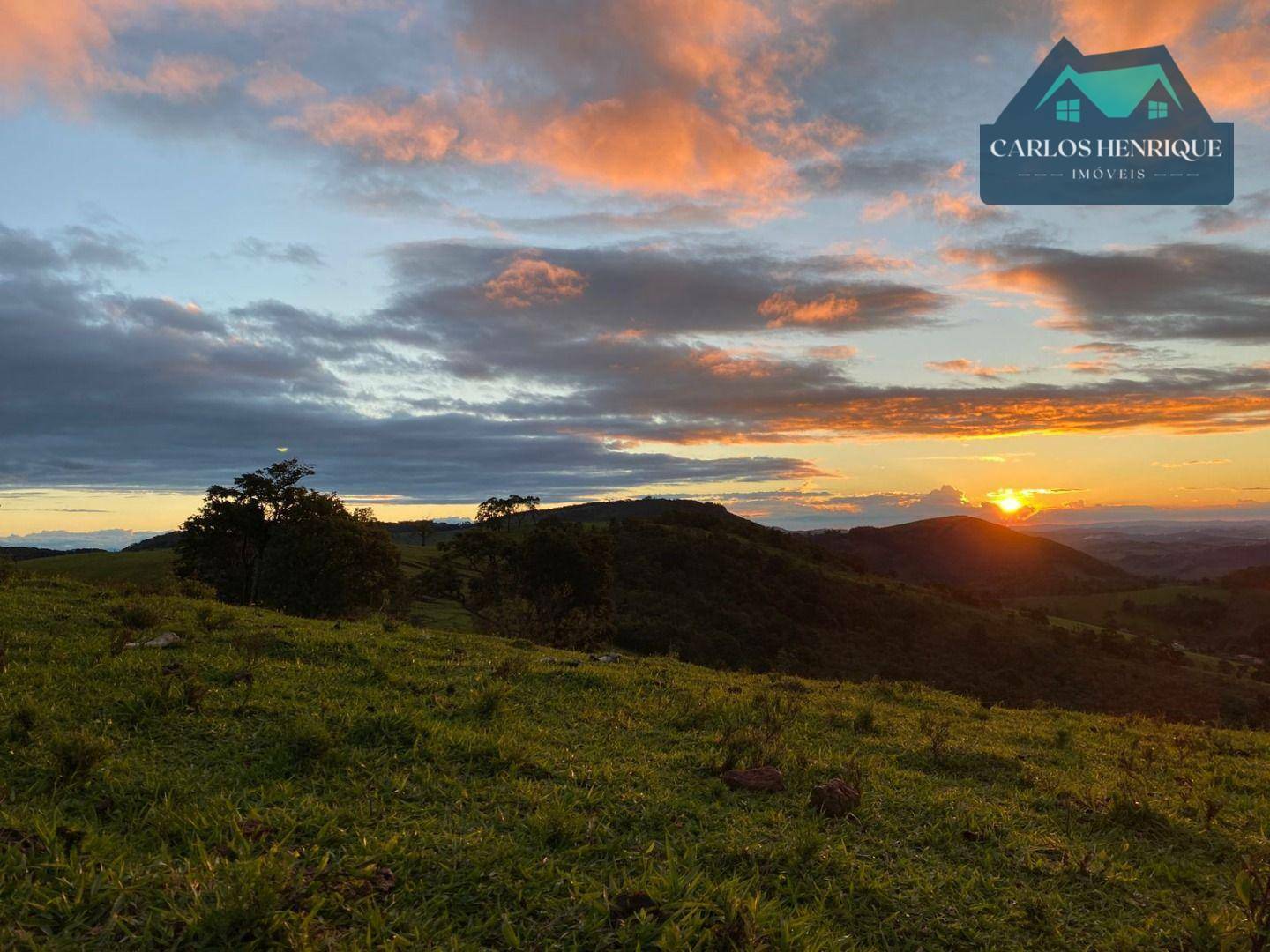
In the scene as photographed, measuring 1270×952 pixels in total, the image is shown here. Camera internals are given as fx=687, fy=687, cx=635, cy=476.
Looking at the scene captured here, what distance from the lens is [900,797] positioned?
7.84 m

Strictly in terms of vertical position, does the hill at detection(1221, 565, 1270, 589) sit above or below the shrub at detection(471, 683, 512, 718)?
below

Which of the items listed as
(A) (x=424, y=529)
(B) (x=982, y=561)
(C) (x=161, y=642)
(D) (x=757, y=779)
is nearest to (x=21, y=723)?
(C) (x=161, y=642)

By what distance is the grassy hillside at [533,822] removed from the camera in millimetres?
4852

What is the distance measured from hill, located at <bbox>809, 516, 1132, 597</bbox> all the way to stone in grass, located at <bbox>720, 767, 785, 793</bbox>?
491ft

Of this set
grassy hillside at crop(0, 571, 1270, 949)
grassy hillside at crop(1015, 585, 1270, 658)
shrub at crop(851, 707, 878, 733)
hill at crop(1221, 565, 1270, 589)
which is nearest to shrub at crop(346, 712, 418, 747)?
grassy hillside at crop(0, 571, 1270, 949)

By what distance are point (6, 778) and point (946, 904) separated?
8.64 metres

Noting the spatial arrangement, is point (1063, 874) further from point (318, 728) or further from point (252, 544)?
point (252, 544)

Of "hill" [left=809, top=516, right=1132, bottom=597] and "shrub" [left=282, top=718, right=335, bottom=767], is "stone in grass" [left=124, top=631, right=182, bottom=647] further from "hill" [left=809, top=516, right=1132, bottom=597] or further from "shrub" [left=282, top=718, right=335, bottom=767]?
"hill" [left=809, top=516, right=1132, bottom=597]

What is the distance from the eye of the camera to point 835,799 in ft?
23.7

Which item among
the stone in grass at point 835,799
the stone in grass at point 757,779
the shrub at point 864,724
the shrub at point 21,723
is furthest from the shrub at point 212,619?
the shrub at point 864,724

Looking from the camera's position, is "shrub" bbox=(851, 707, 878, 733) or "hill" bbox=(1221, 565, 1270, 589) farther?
"hill" bbox=(1221, 565, 1270, 589)

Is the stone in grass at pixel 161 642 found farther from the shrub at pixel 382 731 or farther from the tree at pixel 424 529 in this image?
the tree at pixel 424 529

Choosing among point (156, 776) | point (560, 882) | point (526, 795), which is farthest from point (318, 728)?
point (560, 882)

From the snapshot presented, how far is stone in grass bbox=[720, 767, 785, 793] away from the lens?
7691 mm
